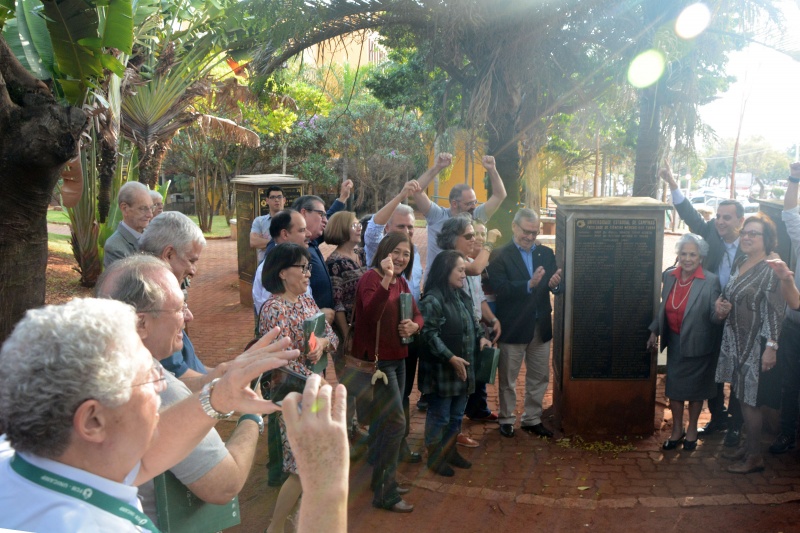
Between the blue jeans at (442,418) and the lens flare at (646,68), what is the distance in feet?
16.4

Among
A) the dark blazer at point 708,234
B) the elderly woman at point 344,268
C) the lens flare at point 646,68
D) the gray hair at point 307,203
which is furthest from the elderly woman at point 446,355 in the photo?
the lens flare at point 646,68

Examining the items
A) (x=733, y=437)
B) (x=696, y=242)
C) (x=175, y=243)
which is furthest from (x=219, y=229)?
(x=175, y=243)

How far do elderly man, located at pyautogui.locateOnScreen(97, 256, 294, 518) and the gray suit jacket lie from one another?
223 cm

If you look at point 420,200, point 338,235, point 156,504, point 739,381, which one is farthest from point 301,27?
point 156,504

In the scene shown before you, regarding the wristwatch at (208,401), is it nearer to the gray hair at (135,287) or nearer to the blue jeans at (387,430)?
the gray hair at (135,287)

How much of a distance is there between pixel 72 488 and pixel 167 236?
2345mm

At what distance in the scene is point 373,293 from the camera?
513 centimetres

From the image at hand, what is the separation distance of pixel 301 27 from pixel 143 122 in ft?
21.9

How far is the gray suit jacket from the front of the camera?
199 inches

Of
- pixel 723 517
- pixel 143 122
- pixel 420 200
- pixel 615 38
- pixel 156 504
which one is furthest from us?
pixel 143 122

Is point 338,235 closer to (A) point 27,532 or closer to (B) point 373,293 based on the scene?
(B) point 373,293

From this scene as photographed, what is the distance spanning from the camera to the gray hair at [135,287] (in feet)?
8.86

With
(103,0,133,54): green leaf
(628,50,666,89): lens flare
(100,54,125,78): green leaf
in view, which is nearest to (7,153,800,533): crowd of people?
(100,54,125,78): green leaf

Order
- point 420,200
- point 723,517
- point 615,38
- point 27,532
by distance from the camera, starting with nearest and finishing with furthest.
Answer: point 27,532
point 723,517
point 420,200
point 615,38
